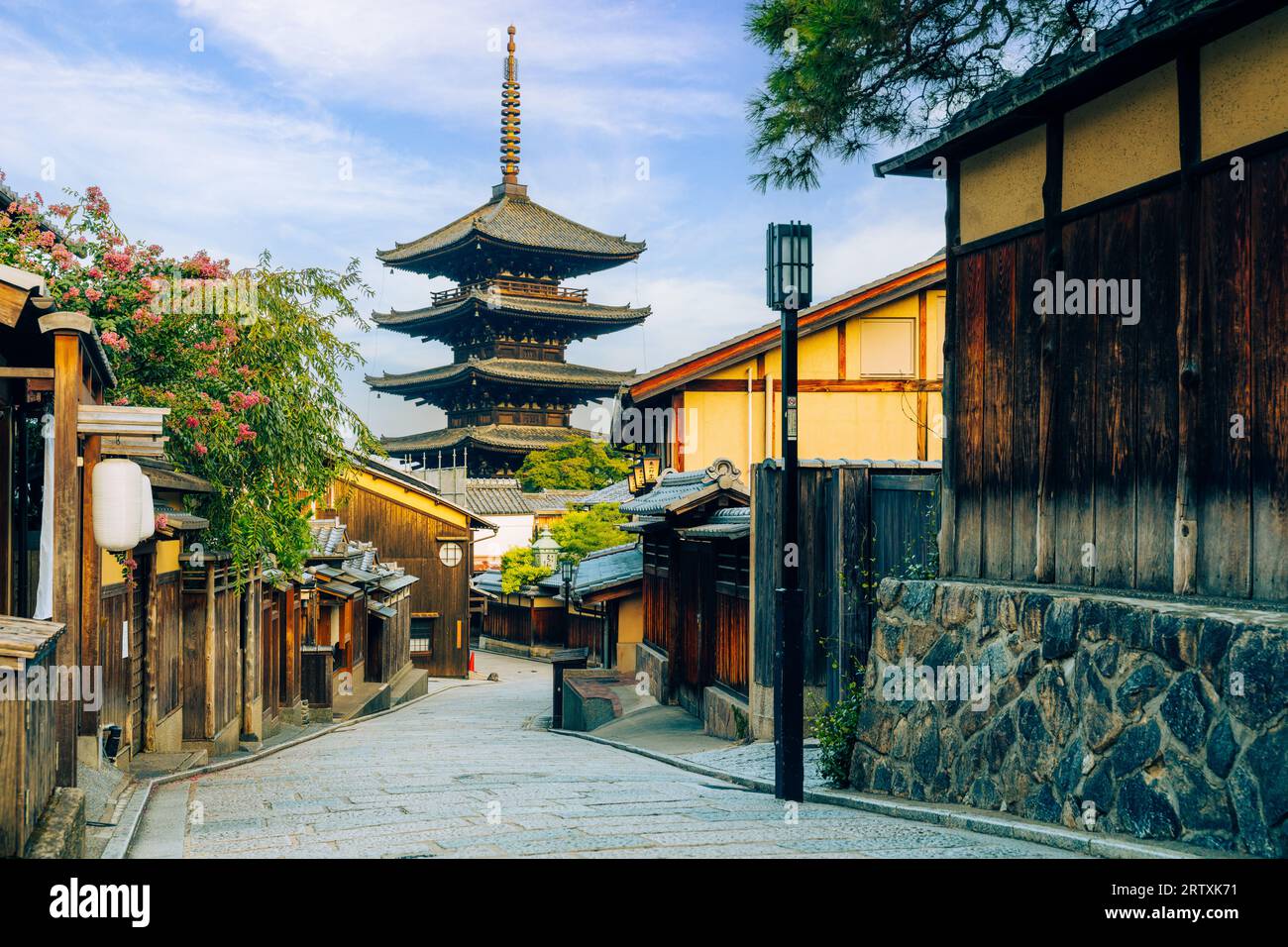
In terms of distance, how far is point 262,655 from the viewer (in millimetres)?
20812

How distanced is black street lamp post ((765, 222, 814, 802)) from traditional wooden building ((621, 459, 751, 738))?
16.8 feet

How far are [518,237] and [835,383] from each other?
121 ft

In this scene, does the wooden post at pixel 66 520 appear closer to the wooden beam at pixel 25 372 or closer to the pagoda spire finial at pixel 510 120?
the wooden beam at pixel 25 372

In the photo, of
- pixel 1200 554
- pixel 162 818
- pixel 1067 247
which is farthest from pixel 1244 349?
pixel 162 818

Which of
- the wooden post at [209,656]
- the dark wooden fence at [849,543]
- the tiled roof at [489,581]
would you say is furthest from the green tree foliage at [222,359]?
the tiled roof at [489,581]

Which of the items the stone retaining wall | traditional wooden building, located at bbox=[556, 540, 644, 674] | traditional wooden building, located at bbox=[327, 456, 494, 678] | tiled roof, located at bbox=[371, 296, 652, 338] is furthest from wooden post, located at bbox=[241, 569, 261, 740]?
tiled roof, located at bbox=[371, 296, 652, 338]

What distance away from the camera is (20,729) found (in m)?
5.57

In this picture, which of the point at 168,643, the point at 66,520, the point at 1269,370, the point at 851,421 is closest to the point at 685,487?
the point at 851,421

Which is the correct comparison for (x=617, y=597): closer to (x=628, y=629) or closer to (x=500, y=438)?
(x=628, y=629)

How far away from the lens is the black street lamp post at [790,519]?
9859 millimetres

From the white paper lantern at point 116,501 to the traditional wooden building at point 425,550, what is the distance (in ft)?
110

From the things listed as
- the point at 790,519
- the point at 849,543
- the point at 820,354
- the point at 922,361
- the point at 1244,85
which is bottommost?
the point at 849,543

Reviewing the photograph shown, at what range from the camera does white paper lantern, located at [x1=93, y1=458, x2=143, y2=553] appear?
9453mm

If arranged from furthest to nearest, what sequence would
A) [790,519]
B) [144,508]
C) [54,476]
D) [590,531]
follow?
[590,531]
[790,519]
[144,508]
[54,476]
